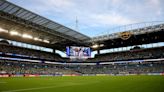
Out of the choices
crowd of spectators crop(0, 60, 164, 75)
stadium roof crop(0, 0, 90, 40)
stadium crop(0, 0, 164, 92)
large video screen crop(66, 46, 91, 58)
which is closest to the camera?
stadium roof crop(0, 0, 90, 40)

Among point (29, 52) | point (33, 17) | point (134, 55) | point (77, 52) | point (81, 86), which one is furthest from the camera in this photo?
point (134, 55)

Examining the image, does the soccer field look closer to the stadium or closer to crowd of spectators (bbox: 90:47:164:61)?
the stadium

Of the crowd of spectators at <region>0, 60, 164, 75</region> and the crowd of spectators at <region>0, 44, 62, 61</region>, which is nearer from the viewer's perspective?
the crowd of spectators at <region>0, 60, 164, 75</region>

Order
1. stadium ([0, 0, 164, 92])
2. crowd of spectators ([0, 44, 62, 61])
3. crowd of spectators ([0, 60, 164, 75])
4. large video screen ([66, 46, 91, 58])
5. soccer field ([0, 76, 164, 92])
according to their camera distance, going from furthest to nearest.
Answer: large video screen ([66, 46, 91, 58])
crowd of spectators ([0, 44, 62, 61])
crowd of spectators ([0, 60, 164, 75])
stadium ([0, 0, 164, 92])
soccer field ([0, 76, 164, 92])

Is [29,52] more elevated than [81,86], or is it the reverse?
[29,52]

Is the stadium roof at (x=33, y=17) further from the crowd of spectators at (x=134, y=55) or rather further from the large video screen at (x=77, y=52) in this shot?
the crowd of spectators at (x=134, y=55)

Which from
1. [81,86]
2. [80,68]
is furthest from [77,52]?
[81,86]

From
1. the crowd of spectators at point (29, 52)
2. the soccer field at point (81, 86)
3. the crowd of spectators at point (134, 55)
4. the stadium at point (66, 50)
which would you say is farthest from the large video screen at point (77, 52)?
the soccer field at point (81, 86)

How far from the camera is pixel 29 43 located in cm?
7456

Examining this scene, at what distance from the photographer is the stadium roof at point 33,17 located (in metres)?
40.7

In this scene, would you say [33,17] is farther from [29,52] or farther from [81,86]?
[81,86]

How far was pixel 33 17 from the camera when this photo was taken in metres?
47.3

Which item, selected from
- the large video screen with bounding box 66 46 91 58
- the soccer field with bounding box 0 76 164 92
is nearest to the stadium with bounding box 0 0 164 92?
the large video screen with bounding box 66 46 91 58

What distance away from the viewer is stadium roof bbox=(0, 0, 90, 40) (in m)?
40.7
